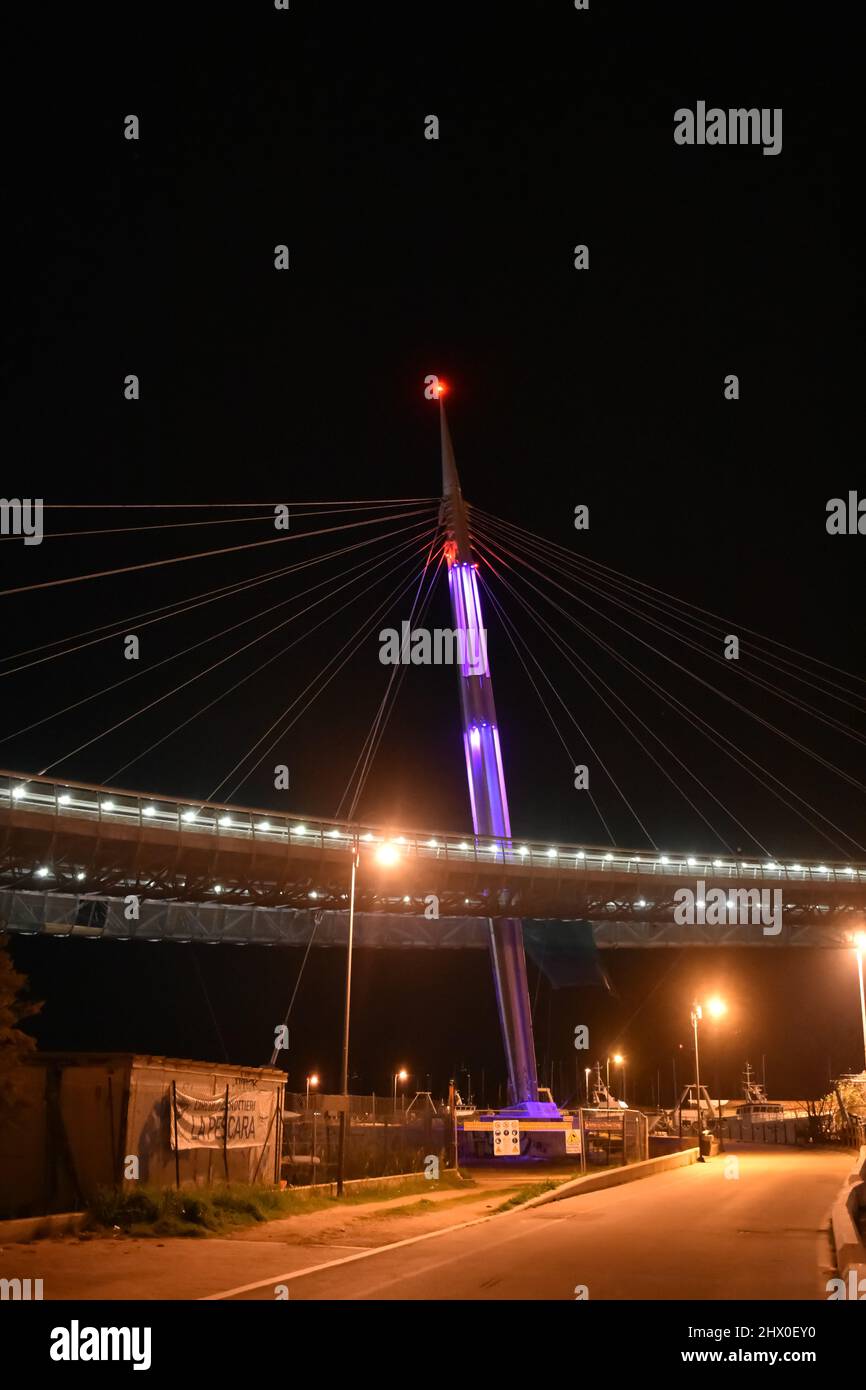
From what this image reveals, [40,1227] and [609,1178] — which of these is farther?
[609,1178]

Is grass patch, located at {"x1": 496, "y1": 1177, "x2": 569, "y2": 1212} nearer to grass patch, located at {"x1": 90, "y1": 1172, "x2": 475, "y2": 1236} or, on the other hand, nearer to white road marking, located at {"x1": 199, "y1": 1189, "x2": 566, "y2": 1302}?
white road marking, located at {"x1": 199, "y1": 1189, "x2": 566, "y2": 1302}

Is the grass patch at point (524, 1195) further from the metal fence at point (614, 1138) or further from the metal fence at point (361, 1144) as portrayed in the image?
the metal fence at point (614, 1138)

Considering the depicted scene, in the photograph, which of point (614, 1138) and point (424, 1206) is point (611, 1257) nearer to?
point (424, 1206)

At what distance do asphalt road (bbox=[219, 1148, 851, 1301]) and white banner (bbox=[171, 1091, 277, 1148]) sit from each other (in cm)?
495

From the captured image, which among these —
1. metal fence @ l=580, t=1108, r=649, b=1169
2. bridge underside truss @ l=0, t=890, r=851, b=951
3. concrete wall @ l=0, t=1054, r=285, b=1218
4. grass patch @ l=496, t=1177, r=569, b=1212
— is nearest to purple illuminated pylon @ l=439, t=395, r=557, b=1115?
metal fence @ l=580, t=1108, r=649, b=1169

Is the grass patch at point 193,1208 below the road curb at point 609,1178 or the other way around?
the other way around

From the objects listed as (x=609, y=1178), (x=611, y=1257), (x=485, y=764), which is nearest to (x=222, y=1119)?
(x=611, y=1257)

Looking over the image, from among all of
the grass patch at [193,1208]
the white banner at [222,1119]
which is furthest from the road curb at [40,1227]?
the white banner at [222,1119]

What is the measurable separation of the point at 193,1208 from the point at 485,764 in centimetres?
4815

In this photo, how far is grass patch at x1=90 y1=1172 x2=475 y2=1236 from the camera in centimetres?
1864

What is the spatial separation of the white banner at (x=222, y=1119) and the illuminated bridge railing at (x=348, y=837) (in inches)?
979

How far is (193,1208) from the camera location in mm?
19734

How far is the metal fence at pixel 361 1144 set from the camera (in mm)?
30562
